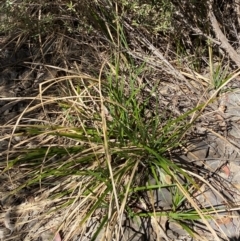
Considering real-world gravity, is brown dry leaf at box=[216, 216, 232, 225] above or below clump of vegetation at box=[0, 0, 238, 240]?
below

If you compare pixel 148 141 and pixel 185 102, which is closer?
pixel 148 141

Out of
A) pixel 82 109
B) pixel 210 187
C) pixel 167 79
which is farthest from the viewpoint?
A: pixel 167 79

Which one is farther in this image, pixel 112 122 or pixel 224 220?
pixel 112 122

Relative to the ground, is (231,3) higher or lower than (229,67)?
higher

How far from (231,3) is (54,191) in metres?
1.36

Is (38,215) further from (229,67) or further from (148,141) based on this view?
(229,67)

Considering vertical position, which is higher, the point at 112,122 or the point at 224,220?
the point at 112,122

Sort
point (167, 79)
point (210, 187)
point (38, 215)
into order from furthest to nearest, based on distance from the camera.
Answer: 1. point (167, 79)
2. point (38, 215)
3. point (210, 187)

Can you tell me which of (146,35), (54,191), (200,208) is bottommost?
(200,208)

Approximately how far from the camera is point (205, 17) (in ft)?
8.93

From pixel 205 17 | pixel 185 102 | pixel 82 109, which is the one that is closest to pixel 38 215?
pixel 82 109

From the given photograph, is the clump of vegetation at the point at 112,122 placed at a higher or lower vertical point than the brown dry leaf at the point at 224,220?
higher

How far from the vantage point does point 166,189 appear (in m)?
2.32

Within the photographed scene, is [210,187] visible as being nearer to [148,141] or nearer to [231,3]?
[148,141]
